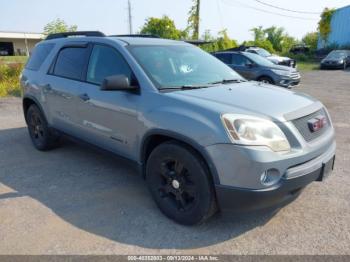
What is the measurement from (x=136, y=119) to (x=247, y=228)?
1544 mm

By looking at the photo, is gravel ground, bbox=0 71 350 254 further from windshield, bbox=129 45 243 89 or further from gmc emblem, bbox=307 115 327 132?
windshield, bbox=129 45 243 89

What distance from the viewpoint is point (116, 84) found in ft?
10.8

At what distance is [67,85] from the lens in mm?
4449

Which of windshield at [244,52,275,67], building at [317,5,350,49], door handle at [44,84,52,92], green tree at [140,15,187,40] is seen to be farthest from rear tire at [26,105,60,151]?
building at [317,5,350,49]

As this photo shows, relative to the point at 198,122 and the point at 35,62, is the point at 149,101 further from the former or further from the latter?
the point at 35,62

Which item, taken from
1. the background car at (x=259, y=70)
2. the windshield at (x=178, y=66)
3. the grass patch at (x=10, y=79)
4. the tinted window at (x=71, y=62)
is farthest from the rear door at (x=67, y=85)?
the background car at (x=259, y=70)

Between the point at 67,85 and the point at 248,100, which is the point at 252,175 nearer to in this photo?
the point at 248,100

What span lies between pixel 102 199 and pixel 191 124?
158 centimetres

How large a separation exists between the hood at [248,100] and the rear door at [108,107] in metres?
0.58

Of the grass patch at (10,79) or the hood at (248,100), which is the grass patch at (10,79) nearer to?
the grass patch at (10,79)

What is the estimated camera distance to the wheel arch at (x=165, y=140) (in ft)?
9.19

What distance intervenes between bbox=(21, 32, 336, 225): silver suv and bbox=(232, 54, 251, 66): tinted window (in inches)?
340

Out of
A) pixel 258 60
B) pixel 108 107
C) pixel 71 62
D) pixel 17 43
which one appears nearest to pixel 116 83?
pixel 108 107

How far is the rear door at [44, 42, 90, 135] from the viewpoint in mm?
4320
